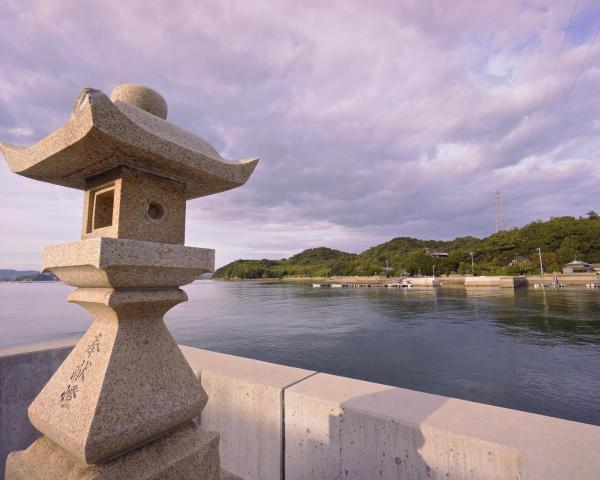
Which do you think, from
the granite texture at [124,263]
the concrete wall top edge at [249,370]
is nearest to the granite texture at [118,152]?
the granite texture at [124,263]

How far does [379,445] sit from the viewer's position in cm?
254

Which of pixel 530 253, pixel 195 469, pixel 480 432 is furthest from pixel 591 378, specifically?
pixel 530 253

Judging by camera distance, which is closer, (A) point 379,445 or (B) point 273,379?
(A) point 379,445

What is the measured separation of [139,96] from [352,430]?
3.41 meters

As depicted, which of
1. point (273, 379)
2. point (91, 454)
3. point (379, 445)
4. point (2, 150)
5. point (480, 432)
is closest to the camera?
point (91, 454)

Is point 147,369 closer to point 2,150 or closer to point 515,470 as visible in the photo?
point 2,150

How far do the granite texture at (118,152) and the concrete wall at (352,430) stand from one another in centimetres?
212

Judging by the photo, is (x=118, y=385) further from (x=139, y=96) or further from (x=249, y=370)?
(x=139, y=96)

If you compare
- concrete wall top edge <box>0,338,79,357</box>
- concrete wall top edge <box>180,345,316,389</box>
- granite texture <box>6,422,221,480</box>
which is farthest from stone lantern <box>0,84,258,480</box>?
concrete wall top edge <box>0,338,79,357</box>

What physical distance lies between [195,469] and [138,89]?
316cm

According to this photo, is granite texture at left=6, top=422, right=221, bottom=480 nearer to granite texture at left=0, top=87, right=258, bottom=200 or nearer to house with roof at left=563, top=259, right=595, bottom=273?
granite texture at left=0, top=87, right=258, bottom=200

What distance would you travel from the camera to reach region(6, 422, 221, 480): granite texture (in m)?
2.06

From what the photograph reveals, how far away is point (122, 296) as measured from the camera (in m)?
2.29

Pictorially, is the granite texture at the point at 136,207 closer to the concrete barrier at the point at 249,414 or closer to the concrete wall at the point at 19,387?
the concrete barrier at the point at 249,414
